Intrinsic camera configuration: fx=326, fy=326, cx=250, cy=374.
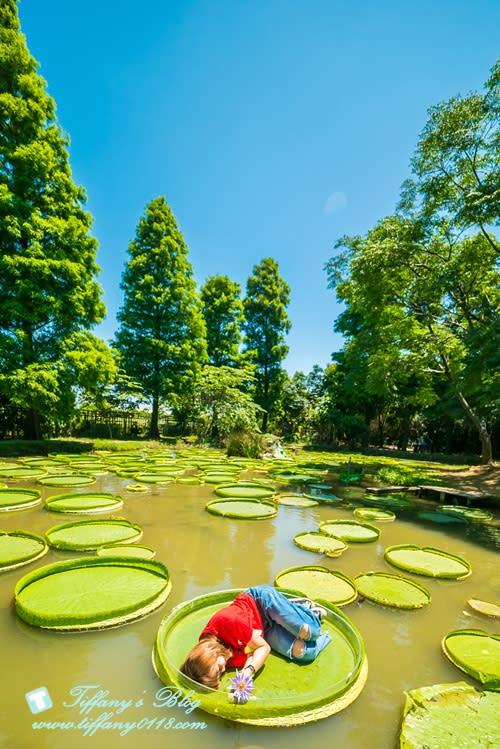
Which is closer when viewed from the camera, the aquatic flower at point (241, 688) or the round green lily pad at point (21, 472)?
the aquatic flower at point (241, 688)

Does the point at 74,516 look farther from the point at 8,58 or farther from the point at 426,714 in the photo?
the point at 8,58

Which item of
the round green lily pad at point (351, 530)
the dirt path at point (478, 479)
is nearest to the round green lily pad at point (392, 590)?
the round green lily pad at point (351, 530)

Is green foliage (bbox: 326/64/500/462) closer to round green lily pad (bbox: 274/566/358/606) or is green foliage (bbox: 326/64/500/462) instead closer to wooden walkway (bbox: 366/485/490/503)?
wooden walkway (bbox: 366/485/490/503)

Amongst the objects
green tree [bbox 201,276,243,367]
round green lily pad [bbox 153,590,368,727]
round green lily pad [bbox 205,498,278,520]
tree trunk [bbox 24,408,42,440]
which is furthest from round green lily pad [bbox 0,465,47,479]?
green tree [bbox 201,276,243,367]

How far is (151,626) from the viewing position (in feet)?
8.75

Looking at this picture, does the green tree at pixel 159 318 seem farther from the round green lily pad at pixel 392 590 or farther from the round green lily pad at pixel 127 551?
the round green lily pad at pixel 392 590

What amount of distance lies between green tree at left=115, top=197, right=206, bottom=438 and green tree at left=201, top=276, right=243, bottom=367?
482 cm

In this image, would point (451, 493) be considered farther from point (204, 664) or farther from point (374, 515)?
point (204, 664)

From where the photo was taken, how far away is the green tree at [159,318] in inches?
720

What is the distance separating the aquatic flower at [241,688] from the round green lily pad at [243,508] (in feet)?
12.1

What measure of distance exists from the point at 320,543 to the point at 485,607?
1.92 meters

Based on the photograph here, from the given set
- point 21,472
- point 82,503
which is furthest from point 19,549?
point 21,472

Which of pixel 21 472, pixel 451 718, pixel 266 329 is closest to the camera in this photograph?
pixel 451 718

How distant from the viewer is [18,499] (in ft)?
18.5
